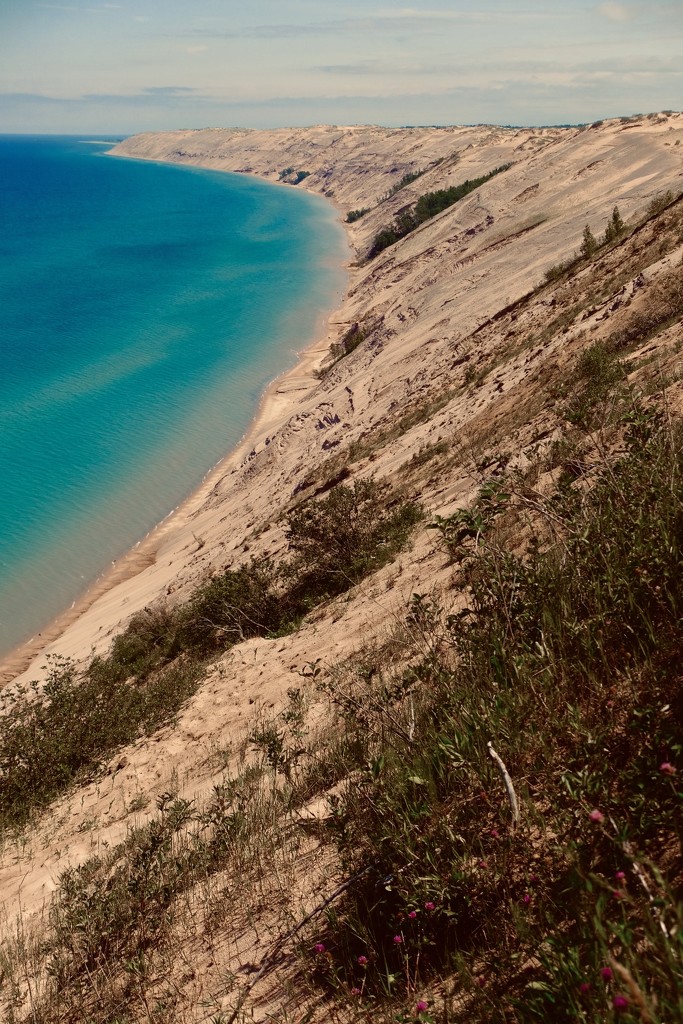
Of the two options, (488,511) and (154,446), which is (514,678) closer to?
(488,511)

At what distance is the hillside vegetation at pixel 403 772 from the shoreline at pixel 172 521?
7730mm

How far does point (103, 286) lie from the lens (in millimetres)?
57156

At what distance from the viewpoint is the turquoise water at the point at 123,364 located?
2359 cm

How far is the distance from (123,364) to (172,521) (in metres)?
18.8

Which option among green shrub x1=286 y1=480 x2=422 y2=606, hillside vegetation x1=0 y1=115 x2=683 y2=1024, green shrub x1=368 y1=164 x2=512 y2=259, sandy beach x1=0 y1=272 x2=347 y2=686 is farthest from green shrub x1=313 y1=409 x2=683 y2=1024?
green shrub x1=368 y1=164 x2=512 y2=259

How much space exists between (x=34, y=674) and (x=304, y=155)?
158931 millimetres

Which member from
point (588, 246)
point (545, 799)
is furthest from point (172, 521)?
point (545, 799)

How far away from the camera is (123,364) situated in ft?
129

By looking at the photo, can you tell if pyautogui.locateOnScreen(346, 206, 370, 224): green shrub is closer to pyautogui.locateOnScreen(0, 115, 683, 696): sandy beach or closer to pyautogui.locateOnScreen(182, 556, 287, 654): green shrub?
pyautogui.locateOnScreen(0, 115, 683, 696): sandy beach

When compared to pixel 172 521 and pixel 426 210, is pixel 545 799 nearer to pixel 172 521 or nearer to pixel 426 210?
pixel 172 521

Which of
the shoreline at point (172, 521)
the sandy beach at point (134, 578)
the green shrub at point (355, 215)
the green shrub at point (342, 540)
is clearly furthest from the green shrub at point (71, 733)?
the green shrub at point (355, 215)

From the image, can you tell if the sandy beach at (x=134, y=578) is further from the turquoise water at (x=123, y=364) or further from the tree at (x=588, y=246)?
the tree at (x=588, y=246)

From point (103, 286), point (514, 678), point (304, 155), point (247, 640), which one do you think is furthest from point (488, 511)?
point (304, 155)

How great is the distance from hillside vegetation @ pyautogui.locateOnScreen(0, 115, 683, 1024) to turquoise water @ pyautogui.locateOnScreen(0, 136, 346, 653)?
42.4ft
